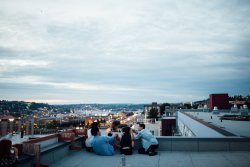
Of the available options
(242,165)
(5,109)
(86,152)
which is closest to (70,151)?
(86,152)

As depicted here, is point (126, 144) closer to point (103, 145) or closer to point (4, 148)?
point (103, 145)

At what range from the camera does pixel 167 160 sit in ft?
27.2

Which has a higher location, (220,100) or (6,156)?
(220,100)

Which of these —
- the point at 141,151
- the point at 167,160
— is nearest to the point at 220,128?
the point at 141,151

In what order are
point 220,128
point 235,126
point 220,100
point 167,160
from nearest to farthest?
point 167,160
point 220,128
point 235,126
point 220,100

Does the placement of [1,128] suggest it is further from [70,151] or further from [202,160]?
[202,160]

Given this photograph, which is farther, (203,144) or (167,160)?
(203,144)

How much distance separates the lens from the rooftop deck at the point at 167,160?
7688 millimetres

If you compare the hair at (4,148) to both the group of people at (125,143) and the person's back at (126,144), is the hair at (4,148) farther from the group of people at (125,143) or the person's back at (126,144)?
the person's back at (126,144)

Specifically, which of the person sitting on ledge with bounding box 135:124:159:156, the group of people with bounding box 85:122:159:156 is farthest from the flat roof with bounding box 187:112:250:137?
the group of people with bounding box 85:122:159:156

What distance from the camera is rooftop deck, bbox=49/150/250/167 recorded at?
769 centimetres

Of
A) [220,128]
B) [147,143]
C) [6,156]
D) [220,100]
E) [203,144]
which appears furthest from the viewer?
[220,100]

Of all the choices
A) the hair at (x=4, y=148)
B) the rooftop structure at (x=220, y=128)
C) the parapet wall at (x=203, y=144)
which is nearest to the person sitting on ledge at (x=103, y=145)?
the parapet wall at (x=203, y=144)

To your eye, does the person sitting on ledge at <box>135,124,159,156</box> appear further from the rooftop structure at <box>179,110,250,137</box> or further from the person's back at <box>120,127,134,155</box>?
the rooftop structure at <box>179,110,250,137</box>
